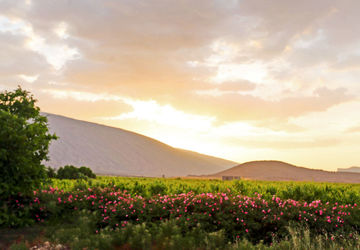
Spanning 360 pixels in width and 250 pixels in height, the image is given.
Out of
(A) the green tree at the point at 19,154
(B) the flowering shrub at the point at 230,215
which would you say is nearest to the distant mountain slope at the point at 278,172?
(B) the flowering shrub at the point at 230,215

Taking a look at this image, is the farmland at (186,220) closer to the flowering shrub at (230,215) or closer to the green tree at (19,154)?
the flowering shrub at (230,215)

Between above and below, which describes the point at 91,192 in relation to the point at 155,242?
above

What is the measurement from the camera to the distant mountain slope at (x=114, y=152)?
211ft

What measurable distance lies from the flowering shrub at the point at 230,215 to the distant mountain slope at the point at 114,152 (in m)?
50.9

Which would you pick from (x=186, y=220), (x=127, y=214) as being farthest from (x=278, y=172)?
(x=127, y=214)

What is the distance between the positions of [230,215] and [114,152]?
215 feet

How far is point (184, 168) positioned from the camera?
81.1 m

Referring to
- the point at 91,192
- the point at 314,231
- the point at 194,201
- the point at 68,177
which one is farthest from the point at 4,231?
the point at 68,177

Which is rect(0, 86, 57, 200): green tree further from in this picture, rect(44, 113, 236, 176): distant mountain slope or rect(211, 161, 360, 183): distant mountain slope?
rect(44, 113, 236, 176): distant mountain slope

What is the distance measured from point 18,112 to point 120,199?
4.02 meters

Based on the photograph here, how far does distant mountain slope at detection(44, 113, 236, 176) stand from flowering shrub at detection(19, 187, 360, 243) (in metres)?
50.9

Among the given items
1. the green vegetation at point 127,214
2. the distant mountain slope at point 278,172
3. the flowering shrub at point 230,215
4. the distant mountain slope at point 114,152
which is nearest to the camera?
the green vegetation at point 127,214

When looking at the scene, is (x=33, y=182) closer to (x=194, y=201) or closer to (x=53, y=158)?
(x=194, y=201)

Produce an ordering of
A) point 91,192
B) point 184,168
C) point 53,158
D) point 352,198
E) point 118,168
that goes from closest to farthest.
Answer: point 91,192 → point 352,198 → point 53,158 → point 118,168 → point 184,168
